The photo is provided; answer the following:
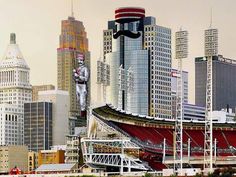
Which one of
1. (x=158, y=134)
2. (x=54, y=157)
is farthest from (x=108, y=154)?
(x=54, y=157)

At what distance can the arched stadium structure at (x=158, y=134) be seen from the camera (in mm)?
175250

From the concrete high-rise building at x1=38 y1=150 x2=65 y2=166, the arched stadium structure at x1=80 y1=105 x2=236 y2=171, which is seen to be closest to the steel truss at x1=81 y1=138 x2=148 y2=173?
the arched stadium structure at x1=80 y1=105 x2=236 y2=171

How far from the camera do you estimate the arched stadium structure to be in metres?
175

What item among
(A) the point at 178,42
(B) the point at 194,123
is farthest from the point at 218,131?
(A) the point at 178,42

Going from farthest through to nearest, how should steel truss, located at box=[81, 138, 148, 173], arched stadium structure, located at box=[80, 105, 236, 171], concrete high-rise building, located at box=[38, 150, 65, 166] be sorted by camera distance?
concrete high-rise building, located at box=[38, 150, 65, 166], arched stadium structure, located at box=[80, 105, 236, 171], steel truss, located at box=[81, 138, 148, 173]

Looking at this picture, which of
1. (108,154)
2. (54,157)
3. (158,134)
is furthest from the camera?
(54,157)

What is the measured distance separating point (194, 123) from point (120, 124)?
19.1 metres

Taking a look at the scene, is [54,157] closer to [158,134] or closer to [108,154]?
[158,134]

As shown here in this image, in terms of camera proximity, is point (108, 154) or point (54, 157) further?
point (54, 157)

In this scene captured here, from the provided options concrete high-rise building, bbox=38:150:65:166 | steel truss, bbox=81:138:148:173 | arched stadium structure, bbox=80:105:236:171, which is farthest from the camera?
concrete high-rise building, bbox=38:150:65:166

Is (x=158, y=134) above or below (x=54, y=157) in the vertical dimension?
above

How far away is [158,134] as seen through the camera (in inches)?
7416

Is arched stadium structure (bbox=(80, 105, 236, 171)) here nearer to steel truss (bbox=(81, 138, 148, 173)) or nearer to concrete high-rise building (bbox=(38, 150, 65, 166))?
steel truss (bbox=(81, 138, 148, 173))

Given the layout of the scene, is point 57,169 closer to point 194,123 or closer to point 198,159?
point 198,159
